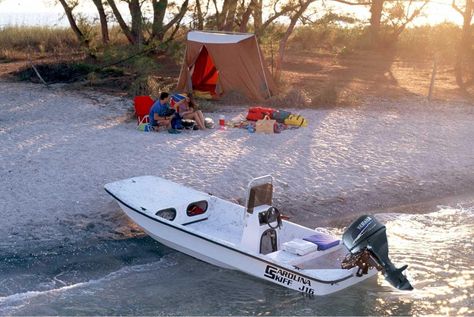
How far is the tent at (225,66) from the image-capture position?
17.2 metres

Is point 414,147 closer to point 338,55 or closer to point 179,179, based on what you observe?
point 179,179

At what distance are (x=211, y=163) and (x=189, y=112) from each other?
2623 mm

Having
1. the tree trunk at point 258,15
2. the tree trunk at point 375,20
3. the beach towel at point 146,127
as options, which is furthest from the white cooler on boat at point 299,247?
the tree trunk at point 375,20

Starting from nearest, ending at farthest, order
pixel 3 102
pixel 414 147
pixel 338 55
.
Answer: pixel 414 147 < pixel 3 102 < pixel 338 55

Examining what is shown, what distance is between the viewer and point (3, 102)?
16.2m

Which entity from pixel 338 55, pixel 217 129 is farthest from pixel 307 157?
pixel 338 55

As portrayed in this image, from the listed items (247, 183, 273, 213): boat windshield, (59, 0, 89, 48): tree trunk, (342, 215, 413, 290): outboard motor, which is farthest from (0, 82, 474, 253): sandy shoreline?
(59, 0, 89, 48): tree trunk

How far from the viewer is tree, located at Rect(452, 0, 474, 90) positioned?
20.3 metres

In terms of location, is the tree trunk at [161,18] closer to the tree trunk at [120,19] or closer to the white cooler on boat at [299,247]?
the tree trunk at [120,19]

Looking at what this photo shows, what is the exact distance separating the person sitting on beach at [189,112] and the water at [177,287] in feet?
16.5

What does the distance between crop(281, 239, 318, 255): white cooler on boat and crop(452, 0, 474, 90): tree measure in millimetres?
13655

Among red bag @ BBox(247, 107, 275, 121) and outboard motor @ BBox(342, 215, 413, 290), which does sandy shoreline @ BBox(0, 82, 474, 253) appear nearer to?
red bag @ BBox(247, 107, 275, 121)

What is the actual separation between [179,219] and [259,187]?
135 centimetres

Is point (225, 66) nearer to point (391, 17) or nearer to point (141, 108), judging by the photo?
point (141, 108)
